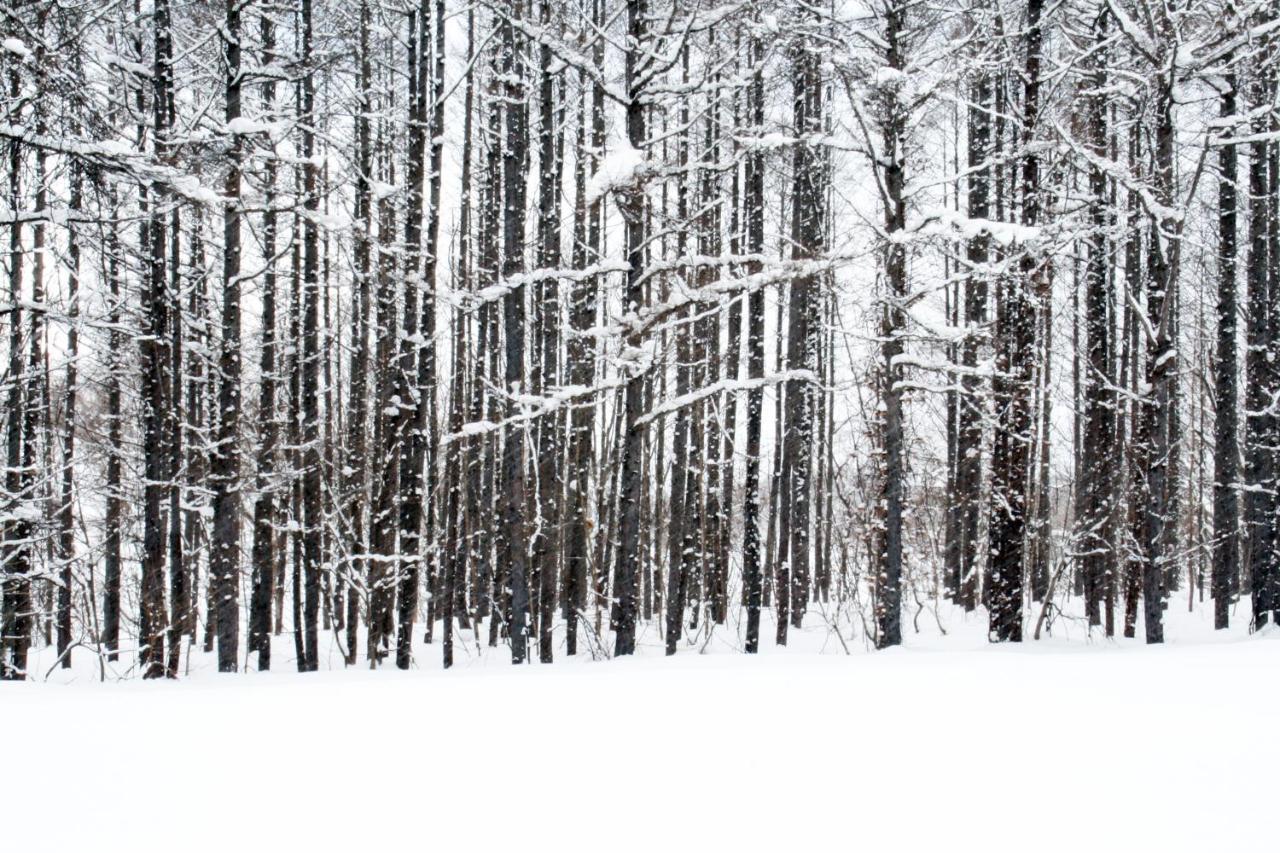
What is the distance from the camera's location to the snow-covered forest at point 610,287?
8.82 meters

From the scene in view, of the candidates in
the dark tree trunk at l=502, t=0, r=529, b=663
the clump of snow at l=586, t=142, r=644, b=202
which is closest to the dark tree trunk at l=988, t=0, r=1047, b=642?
the clump of snow at l=586, t=142, r=644, b=202

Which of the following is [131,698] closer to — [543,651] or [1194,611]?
[543,651]

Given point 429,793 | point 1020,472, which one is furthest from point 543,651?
point 429,793

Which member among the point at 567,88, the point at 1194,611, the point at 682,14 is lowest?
the point at 1194,611

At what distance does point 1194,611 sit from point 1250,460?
8121 mm

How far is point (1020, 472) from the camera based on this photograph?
10453mm

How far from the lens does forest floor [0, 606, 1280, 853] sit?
250 cm

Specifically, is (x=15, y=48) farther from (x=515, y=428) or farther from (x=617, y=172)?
(x=515, y=428)

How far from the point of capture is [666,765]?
10.3 feet

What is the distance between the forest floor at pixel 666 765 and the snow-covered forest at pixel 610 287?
4.37 meters

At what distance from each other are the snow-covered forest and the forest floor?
4372 mm

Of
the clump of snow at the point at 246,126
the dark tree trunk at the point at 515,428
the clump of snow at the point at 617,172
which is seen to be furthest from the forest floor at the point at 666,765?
the clump of snow at the point at 246,126

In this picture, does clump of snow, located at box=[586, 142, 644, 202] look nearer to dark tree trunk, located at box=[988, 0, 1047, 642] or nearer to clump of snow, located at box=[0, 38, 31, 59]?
clump of snow, located at box=[0, 38, 31, 59]

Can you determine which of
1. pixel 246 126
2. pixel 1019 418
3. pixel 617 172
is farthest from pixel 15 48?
pixel 1019 418
